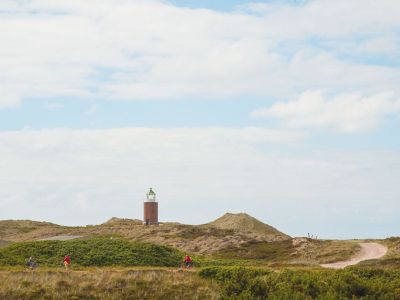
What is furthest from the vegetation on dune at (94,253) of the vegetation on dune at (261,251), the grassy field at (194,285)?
the vegetation on dune at (261,251)

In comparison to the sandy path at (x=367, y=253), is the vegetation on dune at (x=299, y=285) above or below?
below

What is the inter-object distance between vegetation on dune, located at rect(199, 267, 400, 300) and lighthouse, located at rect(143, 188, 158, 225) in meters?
55.0

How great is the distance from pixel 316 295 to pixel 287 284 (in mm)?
1711

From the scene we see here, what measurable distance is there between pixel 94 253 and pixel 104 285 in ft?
51.0

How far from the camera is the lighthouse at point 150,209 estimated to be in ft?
297

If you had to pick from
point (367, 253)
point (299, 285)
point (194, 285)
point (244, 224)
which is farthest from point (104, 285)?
point (244, 224)

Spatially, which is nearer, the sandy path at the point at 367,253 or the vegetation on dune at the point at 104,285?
the vegetation on dune at the point at 104,285

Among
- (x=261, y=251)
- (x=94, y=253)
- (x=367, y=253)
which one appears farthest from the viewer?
(x=261, y=251)

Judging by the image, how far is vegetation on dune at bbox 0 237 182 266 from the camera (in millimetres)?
46000

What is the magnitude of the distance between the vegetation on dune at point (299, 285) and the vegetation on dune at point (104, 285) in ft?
4.00

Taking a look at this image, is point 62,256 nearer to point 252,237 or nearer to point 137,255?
point 137,255

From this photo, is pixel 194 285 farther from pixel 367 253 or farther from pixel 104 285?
pixel 367 253

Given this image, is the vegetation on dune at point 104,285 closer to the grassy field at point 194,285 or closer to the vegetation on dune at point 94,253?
the grassy field at point 194,285

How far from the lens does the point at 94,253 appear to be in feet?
158
